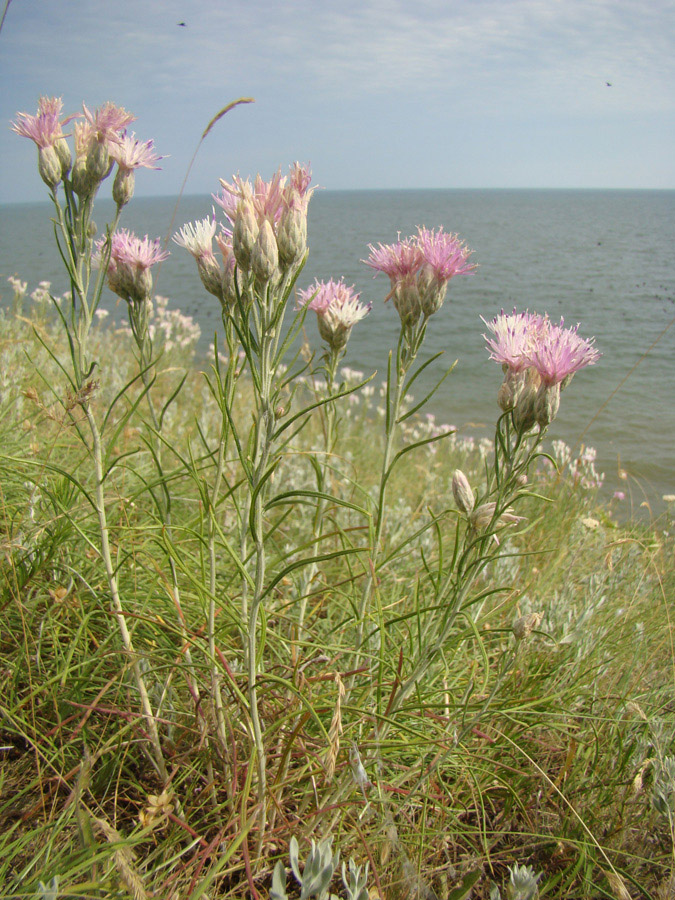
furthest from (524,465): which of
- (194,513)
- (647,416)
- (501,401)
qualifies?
(647,416)

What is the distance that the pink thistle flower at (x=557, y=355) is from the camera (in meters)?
1.30

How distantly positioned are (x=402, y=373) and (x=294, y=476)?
2726mm

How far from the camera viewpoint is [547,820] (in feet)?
5.58

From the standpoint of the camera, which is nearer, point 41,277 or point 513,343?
point 513,343

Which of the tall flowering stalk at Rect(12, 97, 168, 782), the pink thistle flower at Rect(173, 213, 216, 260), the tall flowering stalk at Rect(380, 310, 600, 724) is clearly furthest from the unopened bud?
the pink thistle flower at Rect(173, 213, 216, 260)

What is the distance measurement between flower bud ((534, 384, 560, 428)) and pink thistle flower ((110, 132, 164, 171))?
1235 millimetres

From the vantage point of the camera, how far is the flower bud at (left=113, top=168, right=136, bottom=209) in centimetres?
158

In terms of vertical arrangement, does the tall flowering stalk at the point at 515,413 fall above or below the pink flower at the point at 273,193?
below

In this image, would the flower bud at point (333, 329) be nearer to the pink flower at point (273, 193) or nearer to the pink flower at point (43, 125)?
the pink flower at point (273, 193)

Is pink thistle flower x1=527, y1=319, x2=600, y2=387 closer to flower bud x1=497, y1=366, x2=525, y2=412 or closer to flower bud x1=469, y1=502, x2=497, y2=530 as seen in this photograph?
flower bud x1=497, y1=366, x2=525, y2=412

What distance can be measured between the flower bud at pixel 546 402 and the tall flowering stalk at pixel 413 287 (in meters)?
0.31

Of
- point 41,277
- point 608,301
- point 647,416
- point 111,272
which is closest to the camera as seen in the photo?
point 111,272

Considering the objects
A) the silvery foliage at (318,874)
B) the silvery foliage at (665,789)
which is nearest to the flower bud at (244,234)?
the silvery foliage at (318,874)

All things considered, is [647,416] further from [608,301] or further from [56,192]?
[608,301]
